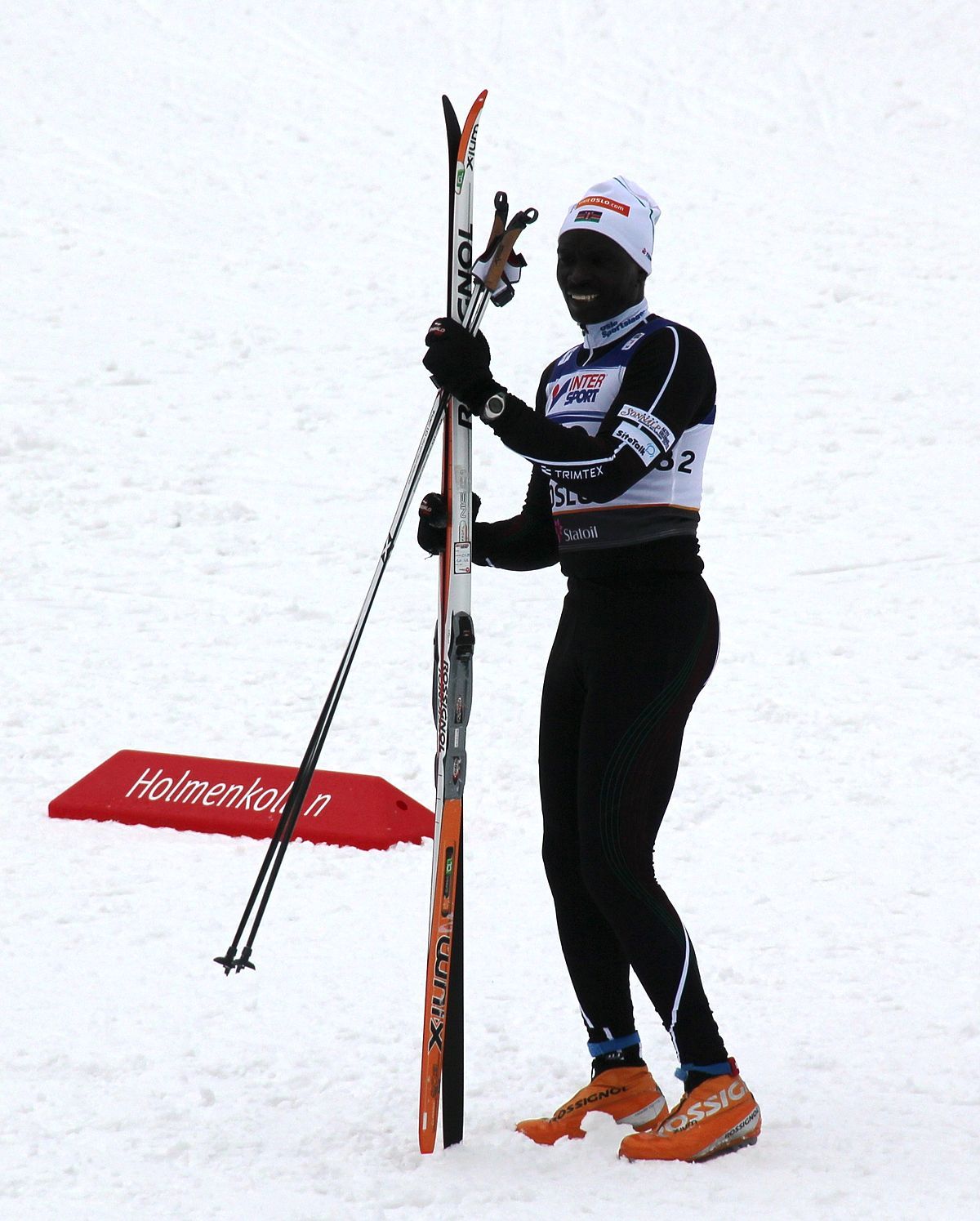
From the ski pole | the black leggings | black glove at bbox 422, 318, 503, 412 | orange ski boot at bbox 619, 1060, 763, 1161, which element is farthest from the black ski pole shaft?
orange ski boot at bbox 619, 1060, 763, 1161

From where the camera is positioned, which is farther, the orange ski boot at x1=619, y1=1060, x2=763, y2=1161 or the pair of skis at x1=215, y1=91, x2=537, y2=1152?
the pair of skis at x1=215, y1=91, x2=537, y2=1152

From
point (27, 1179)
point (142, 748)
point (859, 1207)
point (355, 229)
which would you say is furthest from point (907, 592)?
point (355, 229)

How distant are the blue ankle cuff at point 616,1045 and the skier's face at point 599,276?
61.0 inches

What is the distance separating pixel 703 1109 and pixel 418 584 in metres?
5.03

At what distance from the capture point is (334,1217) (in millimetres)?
2506

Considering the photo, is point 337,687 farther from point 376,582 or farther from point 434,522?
point 434,522

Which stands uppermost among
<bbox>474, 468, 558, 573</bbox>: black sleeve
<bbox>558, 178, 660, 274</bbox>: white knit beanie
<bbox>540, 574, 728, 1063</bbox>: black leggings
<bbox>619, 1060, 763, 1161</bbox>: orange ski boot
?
<bbox>558, 178, 660, 274</bbox>: white knit beanie

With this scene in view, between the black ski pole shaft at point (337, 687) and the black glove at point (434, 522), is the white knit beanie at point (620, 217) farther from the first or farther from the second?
the black glove at point (434, 522)

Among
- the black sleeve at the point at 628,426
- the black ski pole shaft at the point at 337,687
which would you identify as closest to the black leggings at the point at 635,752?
the black sleeve at the point at 628,426

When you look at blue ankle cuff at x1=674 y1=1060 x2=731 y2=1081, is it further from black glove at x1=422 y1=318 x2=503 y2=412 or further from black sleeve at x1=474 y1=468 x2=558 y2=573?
black glove at x1=422 y1=318 x2=503 y2=412

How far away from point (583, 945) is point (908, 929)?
5.20 feet

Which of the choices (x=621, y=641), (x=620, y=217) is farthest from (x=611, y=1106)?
(x=620, y=217)

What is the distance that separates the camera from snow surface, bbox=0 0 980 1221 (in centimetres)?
300

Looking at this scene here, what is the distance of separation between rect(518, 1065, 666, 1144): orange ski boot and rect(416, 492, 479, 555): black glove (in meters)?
1.20
